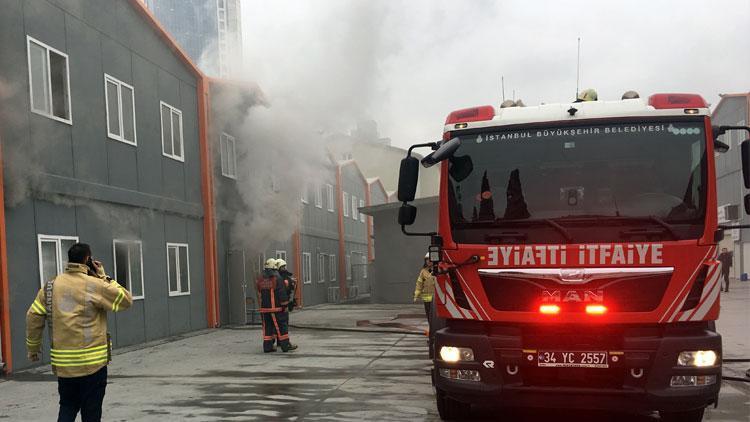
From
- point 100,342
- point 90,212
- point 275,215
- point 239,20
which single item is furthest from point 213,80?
point 239,20

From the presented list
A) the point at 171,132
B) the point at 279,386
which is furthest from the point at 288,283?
the point at 171,132

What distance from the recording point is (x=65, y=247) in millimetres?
11227

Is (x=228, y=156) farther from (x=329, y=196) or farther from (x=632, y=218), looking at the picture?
(x=632, y=218)

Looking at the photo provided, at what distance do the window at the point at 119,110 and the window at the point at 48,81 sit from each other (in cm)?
133

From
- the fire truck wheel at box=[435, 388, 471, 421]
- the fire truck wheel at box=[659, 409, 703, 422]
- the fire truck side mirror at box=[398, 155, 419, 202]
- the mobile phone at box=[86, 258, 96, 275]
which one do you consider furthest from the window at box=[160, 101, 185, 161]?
the fire truck wheel at box=[659, 409, 703, 422]

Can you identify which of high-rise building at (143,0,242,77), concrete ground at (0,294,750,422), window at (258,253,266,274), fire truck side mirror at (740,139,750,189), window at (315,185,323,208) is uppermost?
high-rise building at (143,0,242,77)

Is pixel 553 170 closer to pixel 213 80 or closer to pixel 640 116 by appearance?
pixel 640 116

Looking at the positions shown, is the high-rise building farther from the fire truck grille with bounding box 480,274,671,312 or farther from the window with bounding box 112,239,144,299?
the fire truck grille with bounding box 480,274,671,312

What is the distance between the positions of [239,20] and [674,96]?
80287 millimetres

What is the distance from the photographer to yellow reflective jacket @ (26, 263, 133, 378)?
16.5 ft

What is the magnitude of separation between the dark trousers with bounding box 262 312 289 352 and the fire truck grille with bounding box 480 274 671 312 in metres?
6.98

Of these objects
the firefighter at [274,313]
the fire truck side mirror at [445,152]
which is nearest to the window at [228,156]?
the firefighter at [274,313]

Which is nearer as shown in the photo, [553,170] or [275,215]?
[553,170]

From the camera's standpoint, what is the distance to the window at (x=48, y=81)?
34.7 ft
